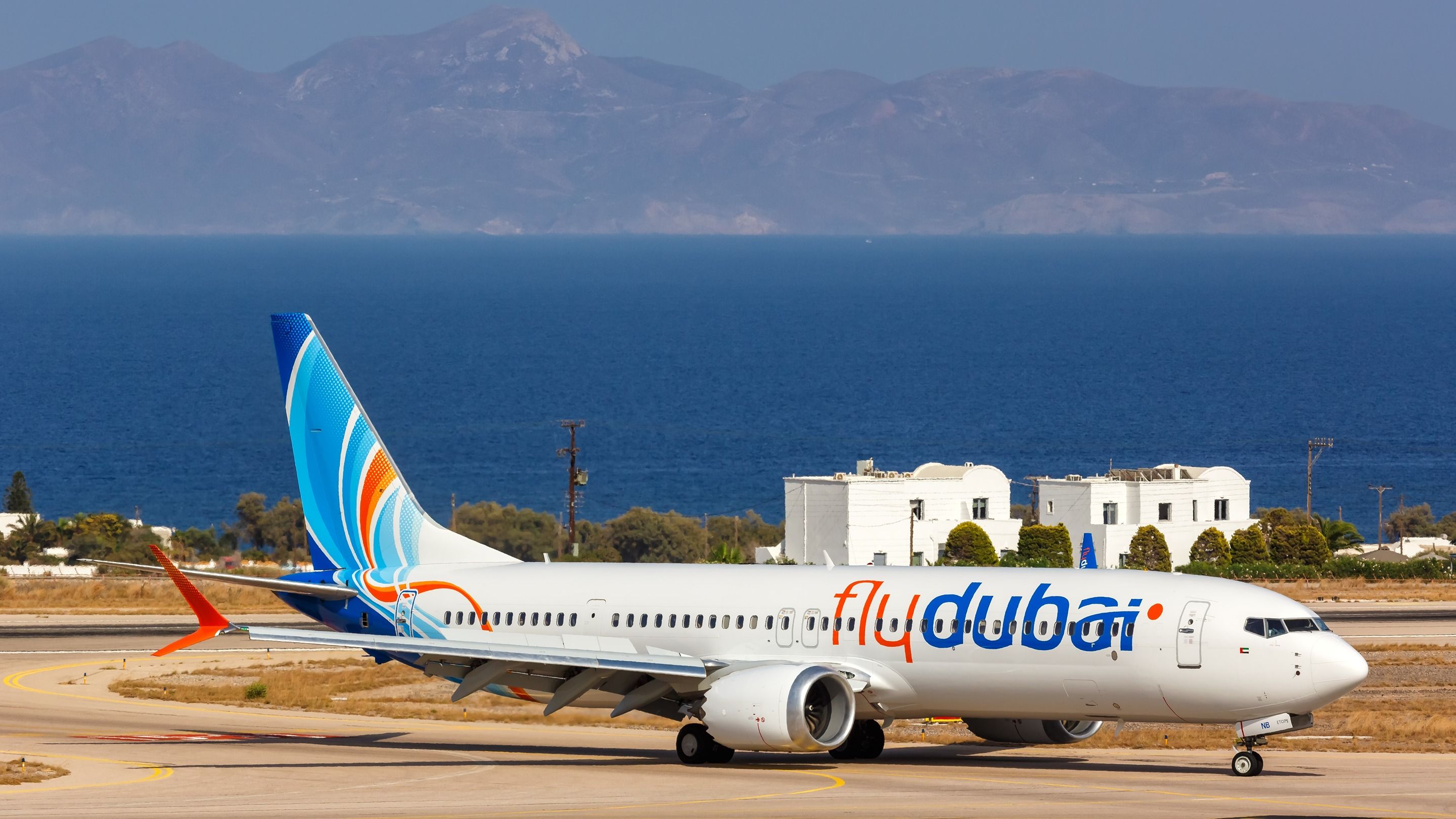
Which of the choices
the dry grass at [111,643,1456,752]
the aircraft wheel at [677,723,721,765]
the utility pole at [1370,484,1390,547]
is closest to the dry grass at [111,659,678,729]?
the dry grass at [111,643,1456,752]

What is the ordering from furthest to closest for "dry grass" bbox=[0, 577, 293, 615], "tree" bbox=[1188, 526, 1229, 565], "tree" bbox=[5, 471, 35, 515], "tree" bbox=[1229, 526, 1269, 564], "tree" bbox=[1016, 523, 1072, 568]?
1. "tree" bbox=[5, 471, 35, 515]
2. "tree" bbox=[1188, 526, 1229, 565]
3. "tree" bbox=[1229, 526, 1269, 564]
4. "tree" bbox=[1016, 523, 1072, 568]
5. "dry grass" bbox=[0, 577, 293, 615]

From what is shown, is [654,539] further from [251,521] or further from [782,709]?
[782,709]

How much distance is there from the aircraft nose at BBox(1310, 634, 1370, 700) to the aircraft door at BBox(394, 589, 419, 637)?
20.6m

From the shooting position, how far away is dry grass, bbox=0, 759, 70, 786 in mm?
39250

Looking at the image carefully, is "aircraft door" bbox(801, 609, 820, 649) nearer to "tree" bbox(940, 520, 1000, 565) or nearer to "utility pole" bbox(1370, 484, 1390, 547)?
"tree" bbox(940, 520, 1000, 565)

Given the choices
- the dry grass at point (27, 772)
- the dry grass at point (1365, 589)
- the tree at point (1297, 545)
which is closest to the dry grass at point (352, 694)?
the dry grass at point (27, 772)

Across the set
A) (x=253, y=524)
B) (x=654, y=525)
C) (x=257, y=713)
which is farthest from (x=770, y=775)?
(x=253, y=524)

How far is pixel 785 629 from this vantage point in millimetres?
41875

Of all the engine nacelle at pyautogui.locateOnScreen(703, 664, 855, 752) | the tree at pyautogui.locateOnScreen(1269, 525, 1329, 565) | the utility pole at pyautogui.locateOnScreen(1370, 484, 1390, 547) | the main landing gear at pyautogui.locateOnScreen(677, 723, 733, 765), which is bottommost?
the main landing gear at pyautogui.locateOnScreen(677, 723, 733, 765)

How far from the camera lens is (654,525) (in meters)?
135

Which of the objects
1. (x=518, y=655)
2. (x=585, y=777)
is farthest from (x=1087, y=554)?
(x=518, y=655)

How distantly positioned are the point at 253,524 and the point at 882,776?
413 ft

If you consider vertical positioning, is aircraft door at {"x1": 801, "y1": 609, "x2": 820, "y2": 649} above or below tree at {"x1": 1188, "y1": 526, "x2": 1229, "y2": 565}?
below

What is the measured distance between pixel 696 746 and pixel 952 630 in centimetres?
613
